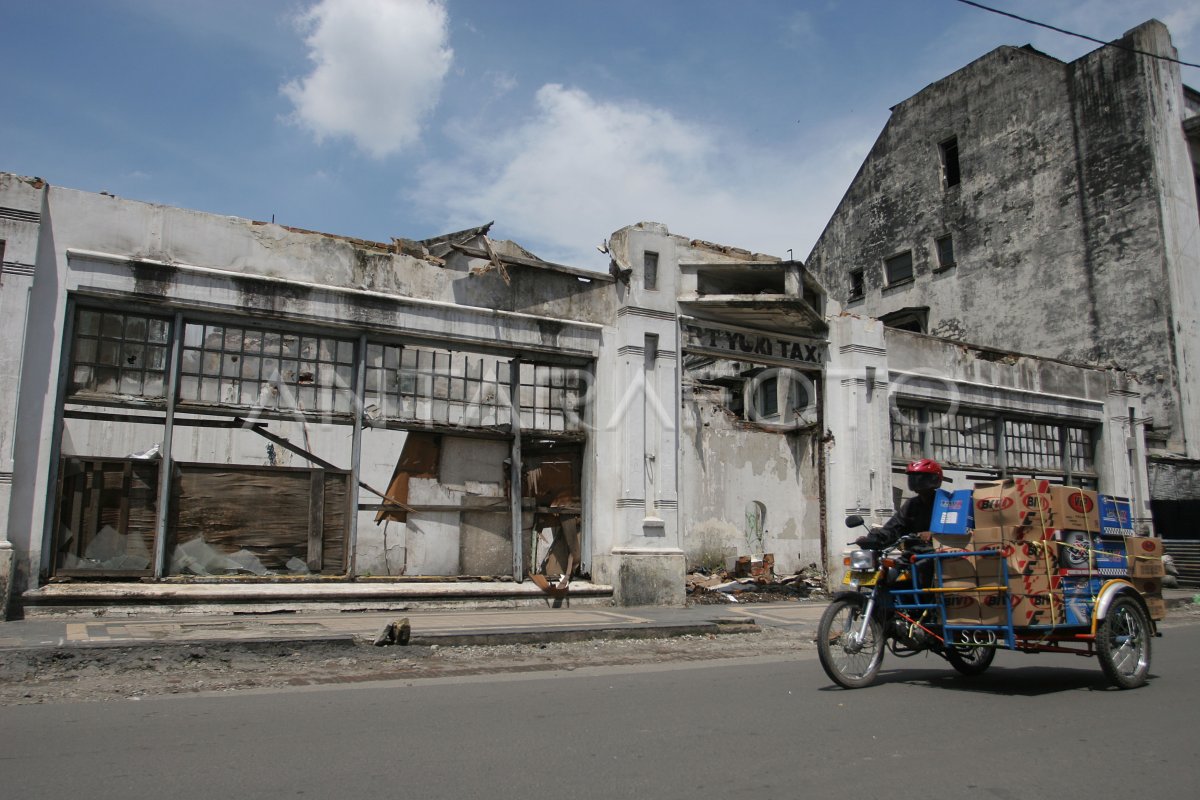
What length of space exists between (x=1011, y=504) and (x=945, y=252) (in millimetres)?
24168

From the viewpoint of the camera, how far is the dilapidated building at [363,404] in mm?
10562

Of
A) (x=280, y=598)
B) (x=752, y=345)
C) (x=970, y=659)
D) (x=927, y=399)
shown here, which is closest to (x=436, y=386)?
(x=280, y=598)

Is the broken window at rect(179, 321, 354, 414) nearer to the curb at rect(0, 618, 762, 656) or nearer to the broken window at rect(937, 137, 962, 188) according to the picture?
the curb at rect(0, 618, 762, 656)

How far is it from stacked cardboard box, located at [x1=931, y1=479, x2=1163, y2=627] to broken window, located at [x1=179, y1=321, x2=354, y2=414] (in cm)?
810

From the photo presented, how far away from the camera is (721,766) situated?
14.9 ft

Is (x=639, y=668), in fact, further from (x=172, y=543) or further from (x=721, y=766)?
(x=172, y=543)

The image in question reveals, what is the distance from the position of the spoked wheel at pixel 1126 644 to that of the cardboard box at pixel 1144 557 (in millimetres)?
543

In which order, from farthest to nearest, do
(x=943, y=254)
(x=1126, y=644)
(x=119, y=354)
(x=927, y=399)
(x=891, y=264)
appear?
(x=891, y=264) → (x=943, y=254) → (x=927, y=399) → (x=119, y=354) → (x=1126, y=644)

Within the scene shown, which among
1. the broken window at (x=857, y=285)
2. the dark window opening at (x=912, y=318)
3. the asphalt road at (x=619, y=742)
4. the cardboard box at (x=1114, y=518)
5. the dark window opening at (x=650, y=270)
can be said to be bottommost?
the asphalt road at (x=619, y=742)

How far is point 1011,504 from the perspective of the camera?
695cm

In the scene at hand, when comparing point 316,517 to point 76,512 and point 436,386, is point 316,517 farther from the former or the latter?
point 76,512

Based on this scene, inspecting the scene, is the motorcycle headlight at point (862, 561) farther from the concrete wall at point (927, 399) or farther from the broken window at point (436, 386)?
the concrete wall at point (927, 399)

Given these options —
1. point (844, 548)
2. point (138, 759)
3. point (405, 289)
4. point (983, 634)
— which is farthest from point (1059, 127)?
point (138, 759)

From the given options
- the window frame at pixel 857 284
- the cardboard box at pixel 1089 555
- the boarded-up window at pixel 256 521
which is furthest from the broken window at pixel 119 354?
the window frame at pixel 857 284
